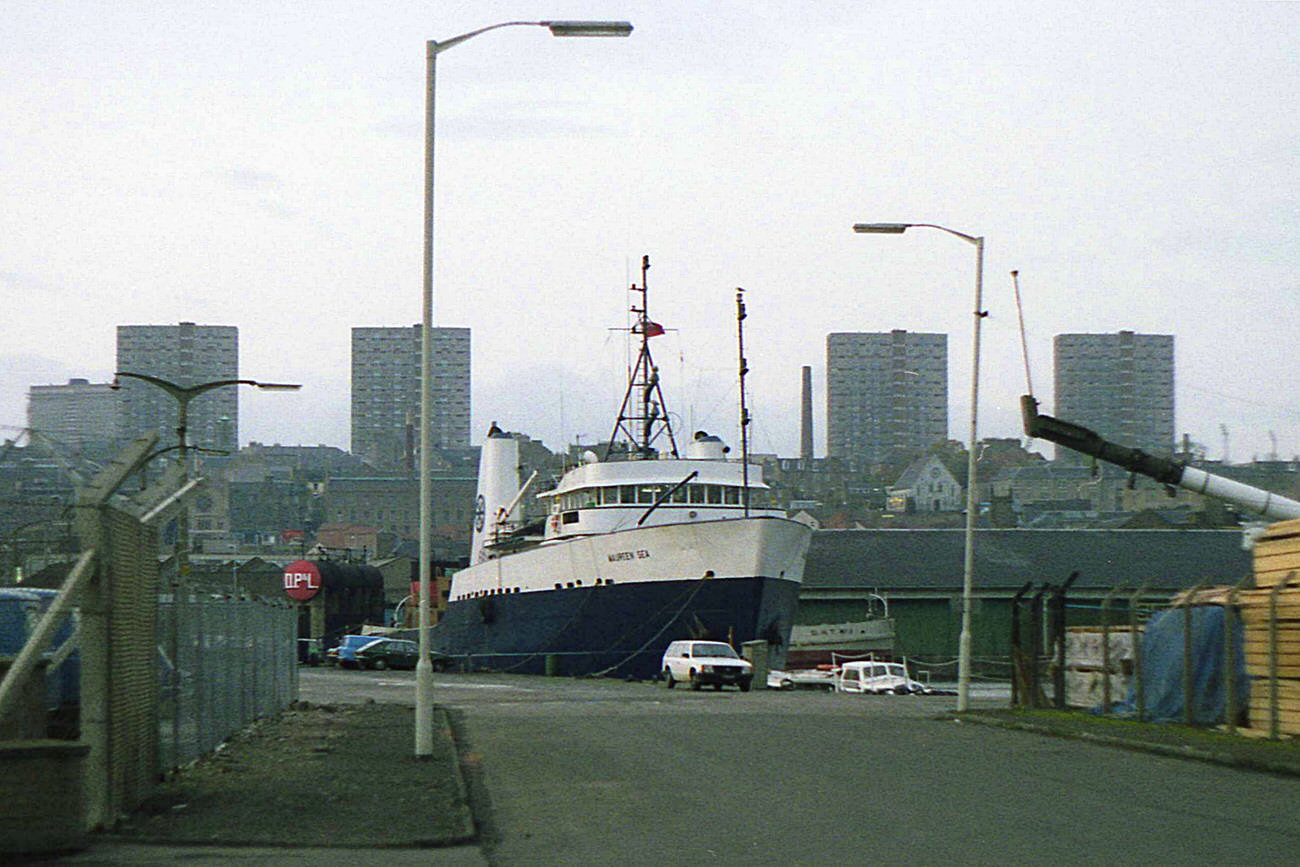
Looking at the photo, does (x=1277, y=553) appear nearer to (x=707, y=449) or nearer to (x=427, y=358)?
(x=427, y=358)

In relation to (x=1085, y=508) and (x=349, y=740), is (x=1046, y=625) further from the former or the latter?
(x=1085, y=508)

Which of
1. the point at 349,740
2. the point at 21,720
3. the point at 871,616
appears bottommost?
the point at 871,616

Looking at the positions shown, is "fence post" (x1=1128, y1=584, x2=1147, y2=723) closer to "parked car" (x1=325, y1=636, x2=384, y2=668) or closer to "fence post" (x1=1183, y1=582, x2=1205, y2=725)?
"fence post" (x1=1183, y1=582, x2=1205, y2=725)

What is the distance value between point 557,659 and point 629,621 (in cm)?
360

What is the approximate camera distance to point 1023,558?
79125 millimetres

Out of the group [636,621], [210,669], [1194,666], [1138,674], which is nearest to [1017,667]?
[1138,674]

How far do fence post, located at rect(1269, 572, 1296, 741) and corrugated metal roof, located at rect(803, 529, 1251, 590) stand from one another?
57336mm

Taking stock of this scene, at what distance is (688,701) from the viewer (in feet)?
100.0

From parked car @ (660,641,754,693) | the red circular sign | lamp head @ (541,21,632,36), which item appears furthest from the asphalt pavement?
the red circular sign

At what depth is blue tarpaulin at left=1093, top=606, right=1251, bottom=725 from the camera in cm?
1983

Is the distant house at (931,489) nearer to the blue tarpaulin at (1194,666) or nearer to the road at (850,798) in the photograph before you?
the blue tarpaulin at (1194,666)

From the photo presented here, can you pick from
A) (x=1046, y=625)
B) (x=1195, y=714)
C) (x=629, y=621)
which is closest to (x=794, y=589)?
(x=629, y=621)

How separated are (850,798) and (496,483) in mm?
49615

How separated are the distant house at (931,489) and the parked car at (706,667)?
4550 inches
